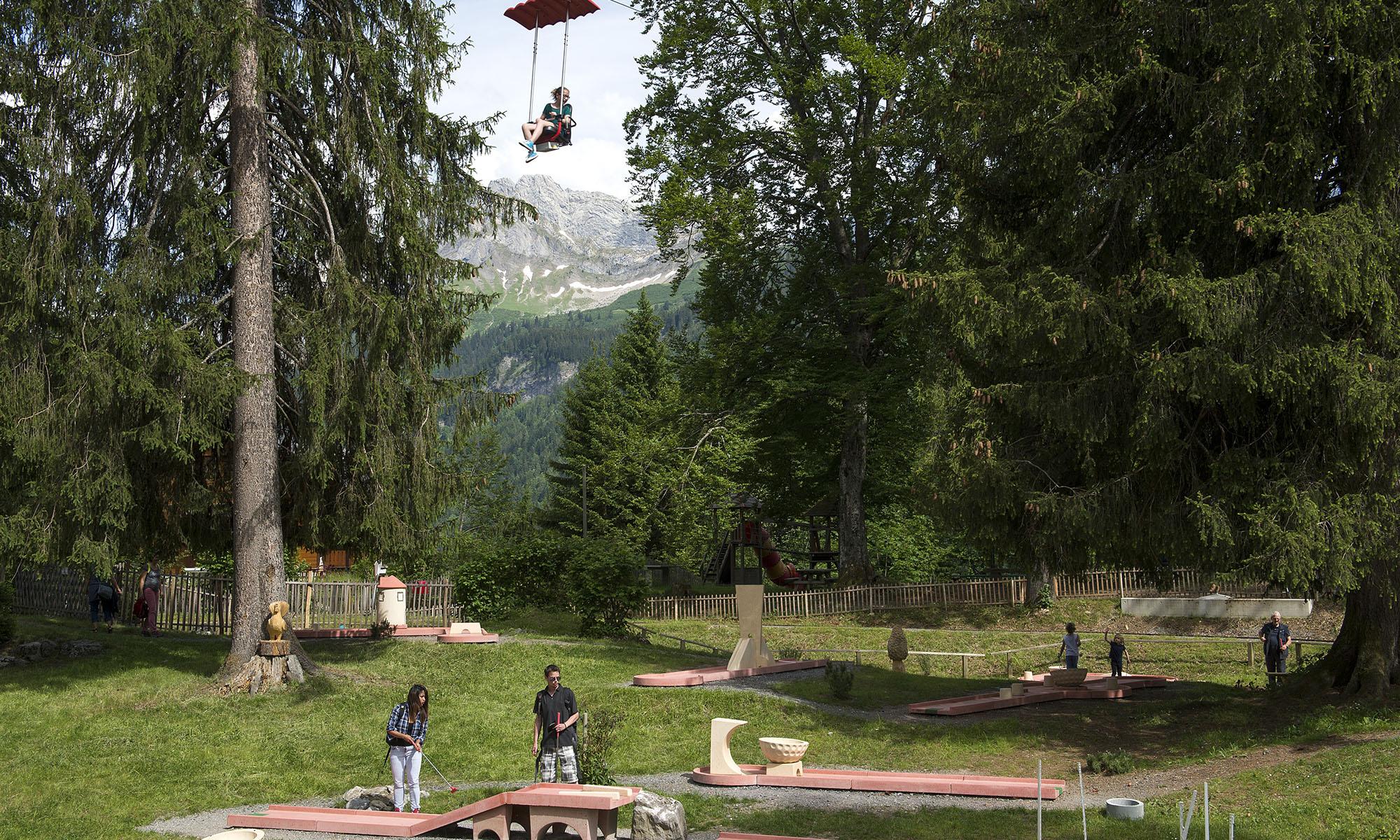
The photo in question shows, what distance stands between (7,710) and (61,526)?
2825 millimetres

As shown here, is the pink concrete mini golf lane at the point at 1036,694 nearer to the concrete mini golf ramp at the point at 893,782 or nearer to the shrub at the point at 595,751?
the concrete mini golf ramp at the point at 893,782

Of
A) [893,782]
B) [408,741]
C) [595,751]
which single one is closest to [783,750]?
[893,782]

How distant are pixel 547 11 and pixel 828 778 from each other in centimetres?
1466

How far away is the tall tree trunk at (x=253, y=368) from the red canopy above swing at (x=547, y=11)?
450 cm

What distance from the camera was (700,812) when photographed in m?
11.7

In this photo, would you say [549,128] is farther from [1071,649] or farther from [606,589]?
[1071,649]

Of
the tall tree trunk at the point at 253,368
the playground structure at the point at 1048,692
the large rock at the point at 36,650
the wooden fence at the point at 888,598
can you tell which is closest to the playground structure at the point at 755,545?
the wooden fence at the point at 888,598

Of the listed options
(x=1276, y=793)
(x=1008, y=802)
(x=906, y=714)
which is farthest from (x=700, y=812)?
(x=906, y=714)

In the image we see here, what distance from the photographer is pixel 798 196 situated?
115 ft

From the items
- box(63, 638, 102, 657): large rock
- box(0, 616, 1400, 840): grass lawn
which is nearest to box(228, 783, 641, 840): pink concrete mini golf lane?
box(0, 616, 1400, 840): grass lawn

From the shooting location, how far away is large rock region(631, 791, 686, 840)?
33.5 ft

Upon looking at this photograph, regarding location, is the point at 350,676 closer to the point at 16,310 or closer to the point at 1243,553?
the point at 16,310

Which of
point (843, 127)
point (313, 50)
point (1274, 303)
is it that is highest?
point (843, 127)

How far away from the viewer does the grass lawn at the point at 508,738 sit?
11.3 m
